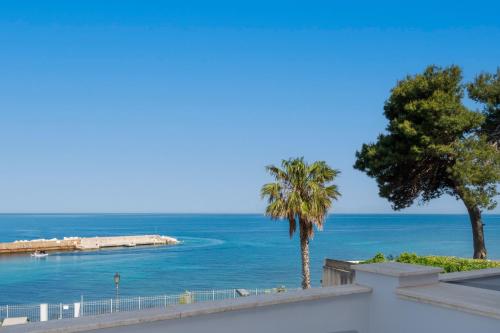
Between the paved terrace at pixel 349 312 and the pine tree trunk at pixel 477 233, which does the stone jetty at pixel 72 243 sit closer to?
the pine tree trunk at pixel 477 233

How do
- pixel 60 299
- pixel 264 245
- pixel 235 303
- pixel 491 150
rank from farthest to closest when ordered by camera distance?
1. pixel 264 245
2. pixel 60 299
3. pixel 491 150
4. pixel 235 303

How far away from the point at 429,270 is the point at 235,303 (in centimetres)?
242

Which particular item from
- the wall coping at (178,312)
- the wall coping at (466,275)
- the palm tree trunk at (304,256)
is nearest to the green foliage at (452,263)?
the palm tree trunk at (304,256)

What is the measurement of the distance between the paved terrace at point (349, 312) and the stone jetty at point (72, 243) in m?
102

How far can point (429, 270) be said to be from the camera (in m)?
5.56

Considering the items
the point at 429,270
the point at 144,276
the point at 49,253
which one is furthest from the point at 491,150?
the point at 49,253

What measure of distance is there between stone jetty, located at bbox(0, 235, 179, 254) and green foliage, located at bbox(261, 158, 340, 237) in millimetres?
83965

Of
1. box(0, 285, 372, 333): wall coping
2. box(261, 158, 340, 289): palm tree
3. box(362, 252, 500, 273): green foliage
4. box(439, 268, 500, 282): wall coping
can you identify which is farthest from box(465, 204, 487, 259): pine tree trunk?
box(0, 285, 372, 333): wall coping

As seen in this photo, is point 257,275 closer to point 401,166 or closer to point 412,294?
point 401,166

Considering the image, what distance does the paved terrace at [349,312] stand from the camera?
174 inches

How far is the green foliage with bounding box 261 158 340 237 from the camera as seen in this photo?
2714 cm

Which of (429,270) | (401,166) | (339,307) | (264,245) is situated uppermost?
(401,166)

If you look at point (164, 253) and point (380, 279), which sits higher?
point (380, 279)

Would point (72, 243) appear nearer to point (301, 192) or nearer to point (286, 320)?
point (301, 192)
